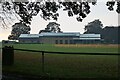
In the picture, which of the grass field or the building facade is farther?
the building facade

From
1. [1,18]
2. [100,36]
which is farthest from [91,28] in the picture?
[1,18]

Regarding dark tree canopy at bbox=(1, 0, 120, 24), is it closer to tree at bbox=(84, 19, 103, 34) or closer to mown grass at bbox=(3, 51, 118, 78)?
mown grass at bbox=(3, 51, 118, 78)

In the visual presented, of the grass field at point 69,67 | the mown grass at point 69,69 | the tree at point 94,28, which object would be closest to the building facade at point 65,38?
the tree at point 94,28

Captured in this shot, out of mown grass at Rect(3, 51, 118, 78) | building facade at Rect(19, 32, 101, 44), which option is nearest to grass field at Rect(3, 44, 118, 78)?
mown grass at Rect(3, 51, 118, 78)

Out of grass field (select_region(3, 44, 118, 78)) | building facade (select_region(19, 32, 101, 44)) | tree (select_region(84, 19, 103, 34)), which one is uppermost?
tree (select_region(84, 19, 103, 34))

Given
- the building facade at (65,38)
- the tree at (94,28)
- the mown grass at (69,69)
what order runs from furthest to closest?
the tree at (94,28) → the building facade at (65,38) → the mown grass at (69,69)

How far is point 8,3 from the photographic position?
A: 17438 millimetres

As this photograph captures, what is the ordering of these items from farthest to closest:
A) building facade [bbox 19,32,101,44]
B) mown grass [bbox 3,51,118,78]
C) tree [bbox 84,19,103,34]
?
tree [bbox 84,19,103,34] → building facade [bbox 19,32,101,44] → mown grass [bbox 3,51,118,78]

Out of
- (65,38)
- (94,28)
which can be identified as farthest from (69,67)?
(94,28)

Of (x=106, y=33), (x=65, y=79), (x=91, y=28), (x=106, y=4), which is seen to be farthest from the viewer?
(x=91, y=28)

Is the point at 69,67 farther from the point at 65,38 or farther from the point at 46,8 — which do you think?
the point at 65,38

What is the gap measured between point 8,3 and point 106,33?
129262 mm

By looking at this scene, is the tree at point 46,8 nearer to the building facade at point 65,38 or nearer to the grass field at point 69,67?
the grass field at point 69,67

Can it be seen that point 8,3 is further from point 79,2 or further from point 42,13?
point 79,2
